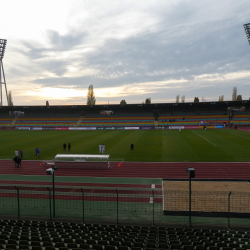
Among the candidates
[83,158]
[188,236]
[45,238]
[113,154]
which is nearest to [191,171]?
[188,236]

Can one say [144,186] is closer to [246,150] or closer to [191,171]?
[191,171]

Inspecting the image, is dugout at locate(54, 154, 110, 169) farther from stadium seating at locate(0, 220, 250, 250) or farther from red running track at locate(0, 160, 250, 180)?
stadium seating at locate(0, 220, 250, 250)

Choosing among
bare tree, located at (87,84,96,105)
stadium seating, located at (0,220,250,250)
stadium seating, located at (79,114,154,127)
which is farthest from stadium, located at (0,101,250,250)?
bare tree, located at (87,84,96,105)

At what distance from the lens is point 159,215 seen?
9602 mm

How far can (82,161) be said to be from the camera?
1908 cm

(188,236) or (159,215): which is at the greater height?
(188,236)

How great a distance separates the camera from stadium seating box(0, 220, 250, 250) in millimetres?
5711

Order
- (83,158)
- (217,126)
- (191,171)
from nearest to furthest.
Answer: (191,171), (83,158), (217,126)

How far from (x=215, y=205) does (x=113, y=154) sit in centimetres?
1574

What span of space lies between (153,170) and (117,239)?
12180 millimetres

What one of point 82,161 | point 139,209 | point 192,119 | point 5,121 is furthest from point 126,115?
point 139,209

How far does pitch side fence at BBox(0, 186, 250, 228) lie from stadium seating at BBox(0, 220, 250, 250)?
118 centimetres

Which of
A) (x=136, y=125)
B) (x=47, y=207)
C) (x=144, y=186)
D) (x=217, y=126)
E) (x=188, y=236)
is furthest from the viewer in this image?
(x=136, y=125)

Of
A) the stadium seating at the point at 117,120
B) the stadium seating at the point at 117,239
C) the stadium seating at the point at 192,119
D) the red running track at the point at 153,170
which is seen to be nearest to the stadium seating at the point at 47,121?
the stadium seating at the point at 117,120
